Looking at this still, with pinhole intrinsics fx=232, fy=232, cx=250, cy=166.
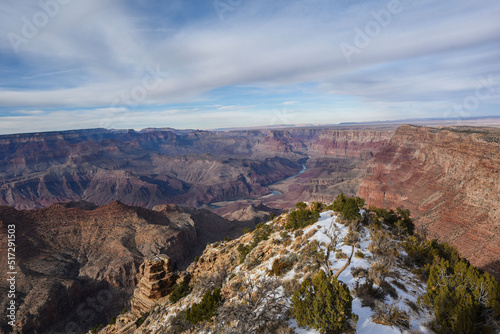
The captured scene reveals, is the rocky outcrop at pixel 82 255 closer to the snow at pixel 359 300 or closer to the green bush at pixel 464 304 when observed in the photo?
the snow at pixel 359 300

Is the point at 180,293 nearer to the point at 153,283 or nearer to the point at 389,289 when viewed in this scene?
the point at 153,283

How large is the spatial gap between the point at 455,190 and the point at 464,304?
218 ft

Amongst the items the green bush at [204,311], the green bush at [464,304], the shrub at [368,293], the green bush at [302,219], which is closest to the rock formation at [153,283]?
the green bush at [204,311]

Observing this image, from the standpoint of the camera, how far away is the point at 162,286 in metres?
28.9

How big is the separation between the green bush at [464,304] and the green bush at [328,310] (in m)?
4.19

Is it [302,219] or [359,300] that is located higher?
[359,300]

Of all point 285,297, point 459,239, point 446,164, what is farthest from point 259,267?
point 446,164

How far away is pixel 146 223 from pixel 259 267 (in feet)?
226

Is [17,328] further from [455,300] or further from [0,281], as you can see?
[455,300]

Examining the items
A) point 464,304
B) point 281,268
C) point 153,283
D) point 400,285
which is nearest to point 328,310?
point 464,304

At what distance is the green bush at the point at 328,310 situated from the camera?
10141 mm

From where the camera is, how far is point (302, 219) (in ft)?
84.3

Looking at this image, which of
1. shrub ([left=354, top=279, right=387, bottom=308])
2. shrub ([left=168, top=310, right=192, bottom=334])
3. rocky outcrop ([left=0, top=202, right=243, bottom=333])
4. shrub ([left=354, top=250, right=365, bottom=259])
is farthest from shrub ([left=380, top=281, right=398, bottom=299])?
rocky outcrop ([left=0, top=202, right=243, bottom=333])

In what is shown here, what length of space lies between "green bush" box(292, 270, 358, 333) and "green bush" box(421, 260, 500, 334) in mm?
4187
